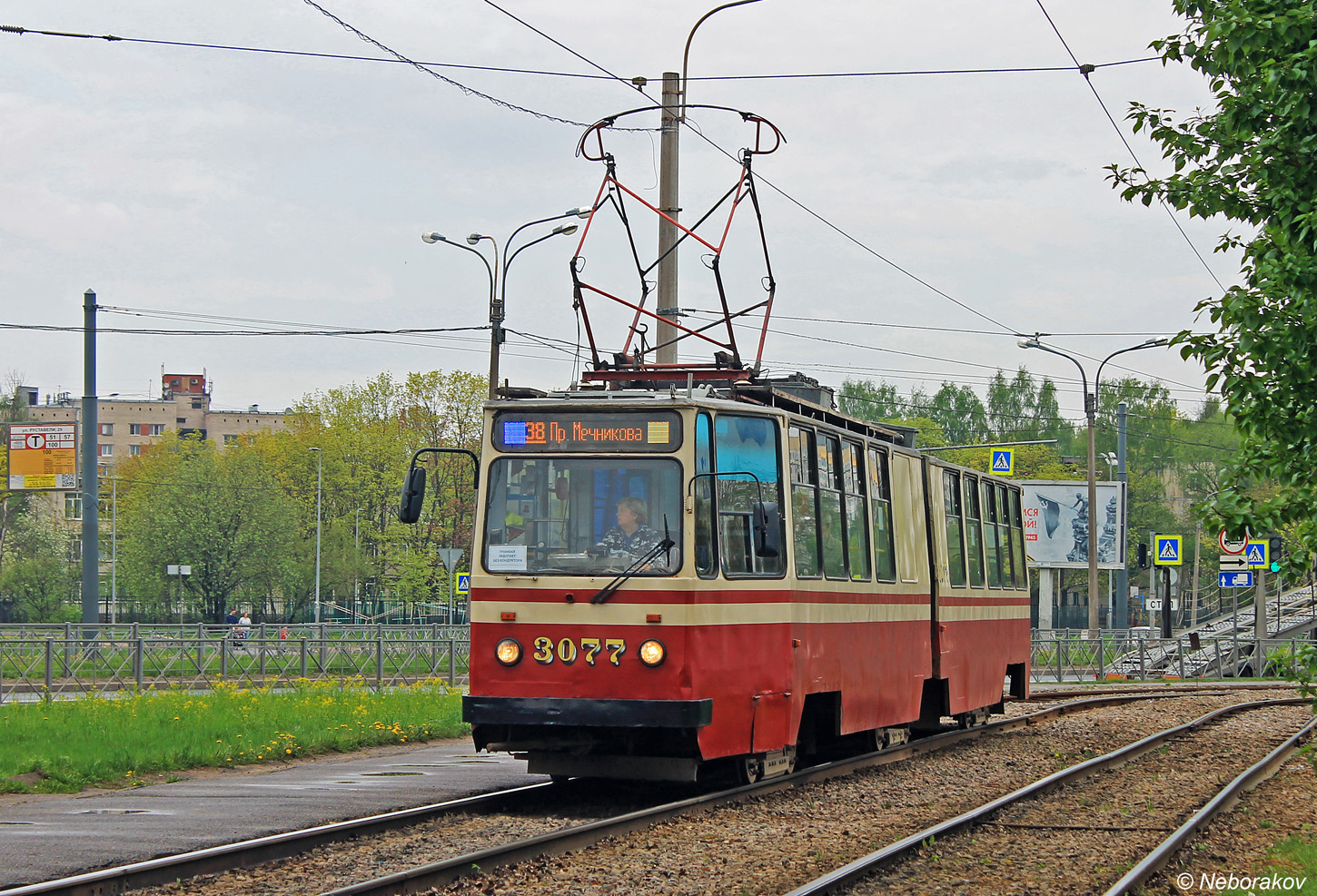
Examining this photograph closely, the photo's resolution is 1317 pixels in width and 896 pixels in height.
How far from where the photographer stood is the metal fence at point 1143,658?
3509 cm

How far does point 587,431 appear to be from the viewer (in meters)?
11.5

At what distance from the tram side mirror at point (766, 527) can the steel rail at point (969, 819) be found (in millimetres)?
2136

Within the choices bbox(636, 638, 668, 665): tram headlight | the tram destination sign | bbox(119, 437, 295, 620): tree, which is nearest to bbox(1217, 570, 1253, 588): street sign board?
the tram destination sign

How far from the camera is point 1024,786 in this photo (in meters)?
13.2

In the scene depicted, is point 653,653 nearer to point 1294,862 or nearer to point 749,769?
point 749,769

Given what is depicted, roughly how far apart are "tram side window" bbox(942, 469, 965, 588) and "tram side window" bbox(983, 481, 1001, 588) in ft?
3.95

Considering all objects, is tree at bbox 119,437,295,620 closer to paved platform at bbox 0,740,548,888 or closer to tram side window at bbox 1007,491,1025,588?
tram side window at bbox 1007,491,1025,588

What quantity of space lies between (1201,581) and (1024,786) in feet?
327

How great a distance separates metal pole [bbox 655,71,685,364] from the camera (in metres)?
17.4

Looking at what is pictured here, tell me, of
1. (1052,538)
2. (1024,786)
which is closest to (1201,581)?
(1052,538)

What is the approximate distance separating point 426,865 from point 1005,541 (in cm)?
1235

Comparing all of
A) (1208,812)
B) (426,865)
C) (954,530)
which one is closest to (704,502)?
(426,865)

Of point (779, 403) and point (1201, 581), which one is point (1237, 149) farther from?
point (1201, 581)

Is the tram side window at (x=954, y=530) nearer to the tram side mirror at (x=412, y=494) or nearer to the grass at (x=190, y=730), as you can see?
the grass at (x=190, y=730)
